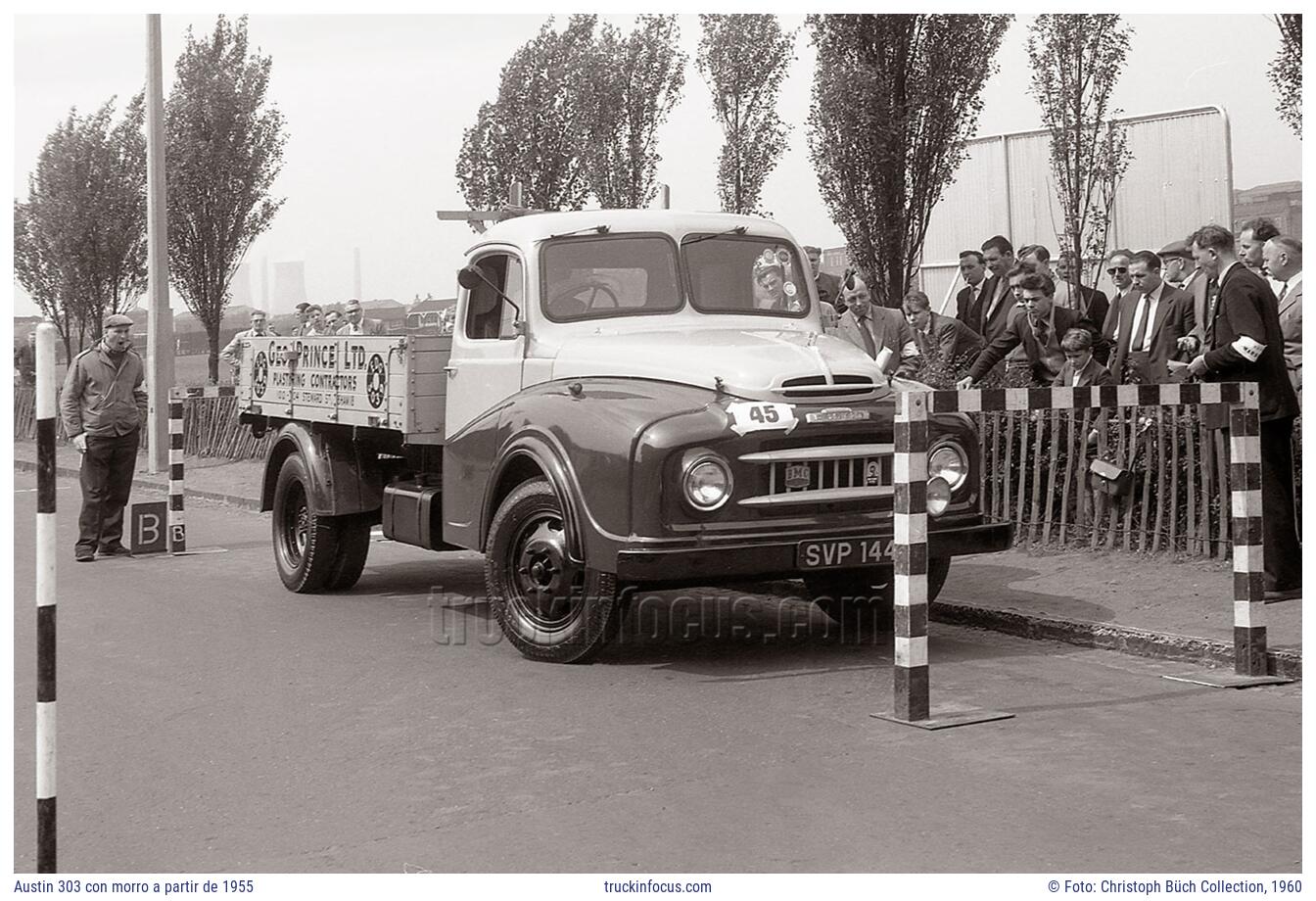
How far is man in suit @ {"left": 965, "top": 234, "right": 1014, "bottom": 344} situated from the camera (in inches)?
542

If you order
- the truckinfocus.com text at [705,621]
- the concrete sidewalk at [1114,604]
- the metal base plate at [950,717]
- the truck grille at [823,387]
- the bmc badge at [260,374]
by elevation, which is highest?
the bmc badge at [260,374]

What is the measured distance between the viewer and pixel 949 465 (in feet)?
28.1

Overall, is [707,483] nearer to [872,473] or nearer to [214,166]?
[872,473]

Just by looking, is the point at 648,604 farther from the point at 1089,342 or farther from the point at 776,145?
the point at 776,145

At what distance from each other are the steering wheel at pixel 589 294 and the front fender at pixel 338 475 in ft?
7.19

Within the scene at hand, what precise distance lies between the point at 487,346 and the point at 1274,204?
10.7m

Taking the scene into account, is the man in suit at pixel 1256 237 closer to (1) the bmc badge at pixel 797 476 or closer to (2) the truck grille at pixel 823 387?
(2) the truck grille at pixel 823 387

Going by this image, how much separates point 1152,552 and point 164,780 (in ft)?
23.0

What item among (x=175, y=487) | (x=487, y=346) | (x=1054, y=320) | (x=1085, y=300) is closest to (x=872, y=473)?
(x=487, y=346)

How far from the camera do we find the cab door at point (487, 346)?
9375 millimetres

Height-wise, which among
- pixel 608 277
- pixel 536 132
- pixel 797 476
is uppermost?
pixel 536 132

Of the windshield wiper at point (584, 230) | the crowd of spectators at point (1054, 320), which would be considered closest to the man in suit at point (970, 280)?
the crowd of spectators at point (1054, 320)

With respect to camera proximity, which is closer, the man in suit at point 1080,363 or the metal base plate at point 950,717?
the metal base plate at point 950,717
